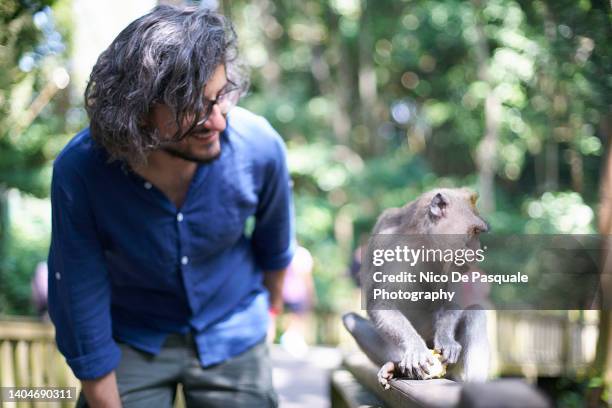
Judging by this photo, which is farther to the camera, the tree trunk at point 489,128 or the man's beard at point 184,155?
the tree trunk at point 489,128

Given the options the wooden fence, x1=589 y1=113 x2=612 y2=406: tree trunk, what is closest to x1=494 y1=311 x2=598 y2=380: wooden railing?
the wooden fence

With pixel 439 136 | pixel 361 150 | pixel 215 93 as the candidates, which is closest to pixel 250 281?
pixel 215 93

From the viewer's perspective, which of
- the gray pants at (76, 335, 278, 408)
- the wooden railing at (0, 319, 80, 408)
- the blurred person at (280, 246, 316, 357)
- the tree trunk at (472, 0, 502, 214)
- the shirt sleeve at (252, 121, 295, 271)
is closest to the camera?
the gray pants at (76, 335, 278, 408)

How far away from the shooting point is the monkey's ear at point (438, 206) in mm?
1464

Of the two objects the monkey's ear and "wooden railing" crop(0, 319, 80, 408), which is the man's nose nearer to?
the monkey's ear

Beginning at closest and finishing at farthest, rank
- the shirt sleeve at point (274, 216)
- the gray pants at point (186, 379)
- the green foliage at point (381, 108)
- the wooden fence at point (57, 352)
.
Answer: the gray pants at point (186, 379) < the shirt sleeve at point (274, 216) < the wooden fence at point (57, 352) < the green foliage at point (381, 108)

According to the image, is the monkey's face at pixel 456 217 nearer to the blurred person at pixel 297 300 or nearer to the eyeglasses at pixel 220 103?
the eyeglasses at pixel 220 103

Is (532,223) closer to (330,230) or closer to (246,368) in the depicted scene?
(246,368)

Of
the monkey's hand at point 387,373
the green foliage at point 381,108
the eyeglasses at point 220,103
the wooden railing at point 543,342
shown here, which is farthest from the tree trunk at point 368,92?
the monkey's hand at point 387,373

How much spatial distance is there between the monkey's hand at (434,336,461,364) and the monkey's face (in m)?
0.23

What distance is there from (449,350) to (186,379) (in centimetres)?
86

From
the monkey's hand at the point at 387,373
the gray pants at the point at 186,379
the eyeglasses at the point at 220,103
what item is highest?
the eyeglasses at the point at 220,103

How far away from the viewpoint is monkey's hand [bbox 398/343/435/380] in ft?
4.66

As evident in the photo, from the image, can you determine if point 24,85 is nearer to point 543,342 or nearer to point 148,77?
point 148,77
